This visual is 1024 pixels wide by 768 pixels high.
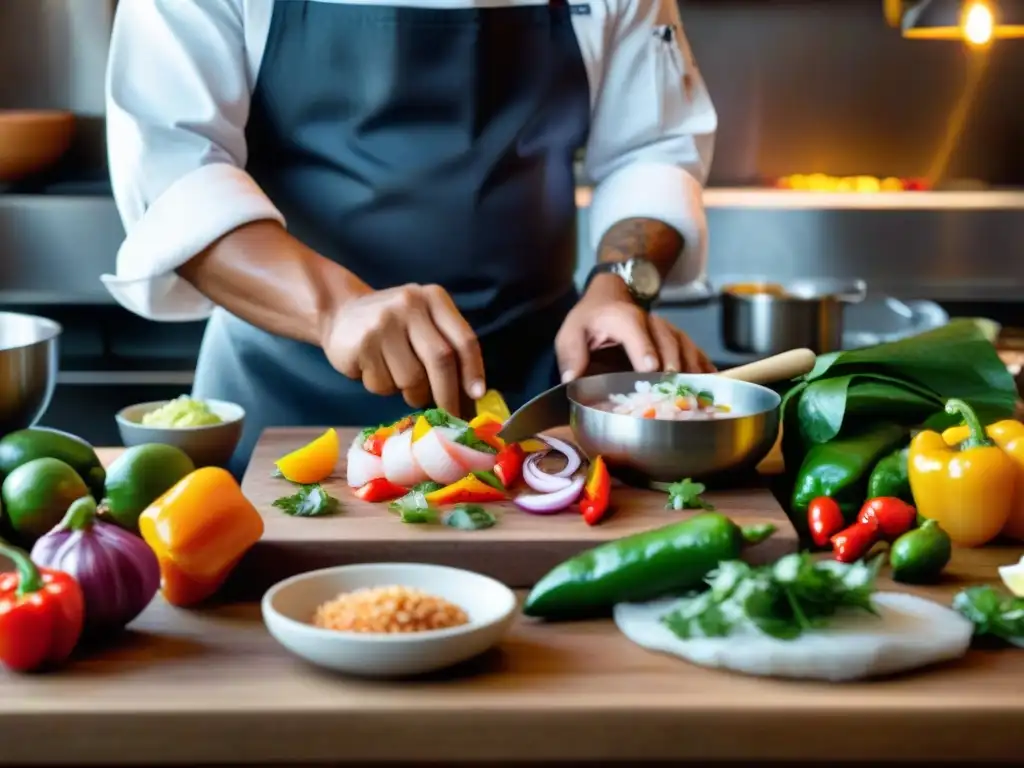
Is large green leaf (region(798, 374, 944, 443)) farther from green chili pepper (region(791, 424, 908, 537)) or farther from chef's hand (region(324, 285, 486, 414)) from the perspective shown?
chef's hand (region(324, 285, 486, 414))

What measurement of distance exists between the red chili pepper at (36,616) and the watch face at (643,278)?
99cm

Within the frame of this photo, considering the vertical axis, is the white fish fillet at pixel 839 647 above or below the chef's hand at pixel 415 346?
below

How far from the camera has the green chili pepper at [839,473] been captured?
130cm

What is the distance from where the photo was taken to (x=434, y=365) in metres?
1.40

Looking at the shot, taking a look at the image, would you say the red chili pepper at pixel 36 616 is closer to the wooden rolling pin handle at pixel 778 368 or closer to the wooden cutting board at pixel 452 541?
the wooden cutting board at pixel 452 541

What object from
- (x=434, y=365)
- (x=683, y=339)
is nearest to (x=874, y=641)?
(x=434, y=365)

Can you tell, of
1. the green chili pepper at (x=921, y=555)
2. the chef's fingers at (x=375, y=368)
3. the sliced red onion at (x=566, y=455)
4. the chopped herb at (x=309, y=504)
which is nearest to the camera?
the green chili pepper at (x=921, y=555)

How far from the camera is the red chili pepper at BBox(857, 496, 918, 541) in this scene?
1233 millimetres

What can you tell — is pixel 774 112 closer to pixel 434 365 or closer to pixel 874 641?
pixel 434 365

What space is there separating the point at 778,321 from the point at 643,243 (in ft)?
3.03

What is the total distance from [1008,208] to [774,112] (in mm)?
825

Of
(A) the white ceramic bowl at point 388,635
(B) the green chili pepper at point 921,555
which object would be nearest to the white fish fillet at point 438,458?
(A) the white ceramic bowl at point 388,635

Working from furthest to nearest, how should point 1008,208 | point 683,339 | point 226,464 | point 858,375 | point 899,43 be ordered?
1. point 899,43
2. point 1008,208
3. point 683,339
4. point 226,464
5. point 858,375

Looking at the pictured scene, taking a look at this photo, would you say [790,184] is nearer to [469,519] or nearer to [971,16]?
[971,16]
